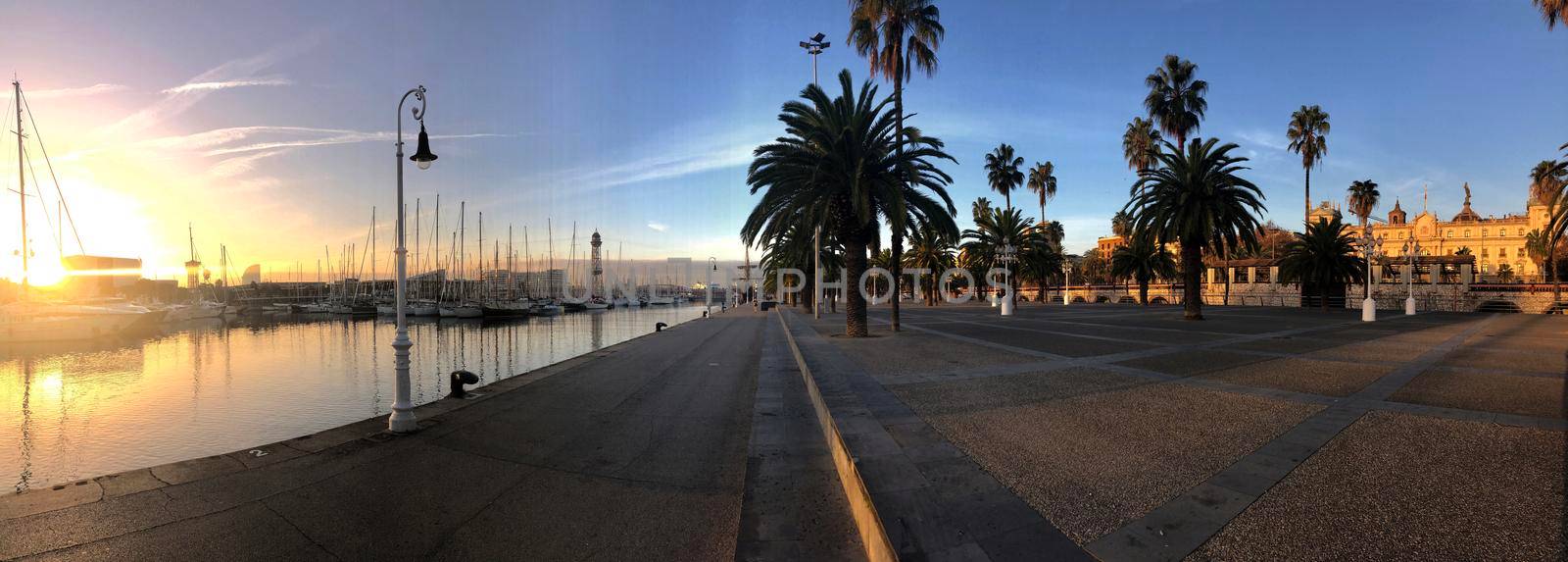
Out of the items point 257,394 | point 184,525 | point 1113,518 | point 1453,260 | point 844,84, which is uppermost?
point 844,84

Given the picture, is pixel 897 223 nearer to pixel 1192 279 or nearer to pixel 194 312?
pixel 1192 279

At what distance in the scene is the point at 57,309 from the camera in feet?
143

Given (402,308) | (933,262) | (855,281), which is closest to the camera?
(402,308)

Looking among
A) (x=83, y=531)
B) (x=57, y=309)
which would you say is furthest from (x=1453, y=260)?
(x=57, y=309)

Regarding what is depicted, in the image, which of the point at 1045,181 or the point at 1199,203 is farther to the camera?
the point at 1045,181

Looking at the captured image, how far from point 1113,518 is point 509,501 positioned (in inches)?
203

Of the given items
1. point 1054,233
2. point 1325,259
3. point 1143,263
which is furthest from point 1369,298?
point 1054,233

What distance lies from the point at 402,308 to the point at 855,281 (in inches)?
532

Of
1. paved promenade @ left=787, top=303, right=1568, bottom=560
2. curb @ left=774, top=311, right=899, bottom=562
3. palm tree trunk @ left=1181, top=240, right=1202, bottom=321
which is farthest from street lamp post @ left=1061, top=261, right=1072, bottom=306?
curb @ left=774, top=311, right=899, bottom=562

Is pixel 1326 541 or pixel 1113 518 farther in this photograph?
pixel 1113 518

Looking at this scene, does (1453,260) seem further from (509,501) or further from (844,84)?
(509,501)

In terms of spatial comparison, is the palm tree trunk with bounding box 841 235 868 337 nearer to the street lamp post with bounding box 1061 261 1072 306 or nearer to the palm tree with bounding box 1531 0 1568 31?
the palm tree with bounding box 1531 0 1568 31

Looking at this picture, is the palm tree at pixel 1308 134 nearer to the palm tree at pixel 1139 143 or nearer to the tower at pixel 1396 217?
the palm tree at pixel 1139 143

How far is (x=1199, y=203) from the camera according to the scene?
80.4ft
